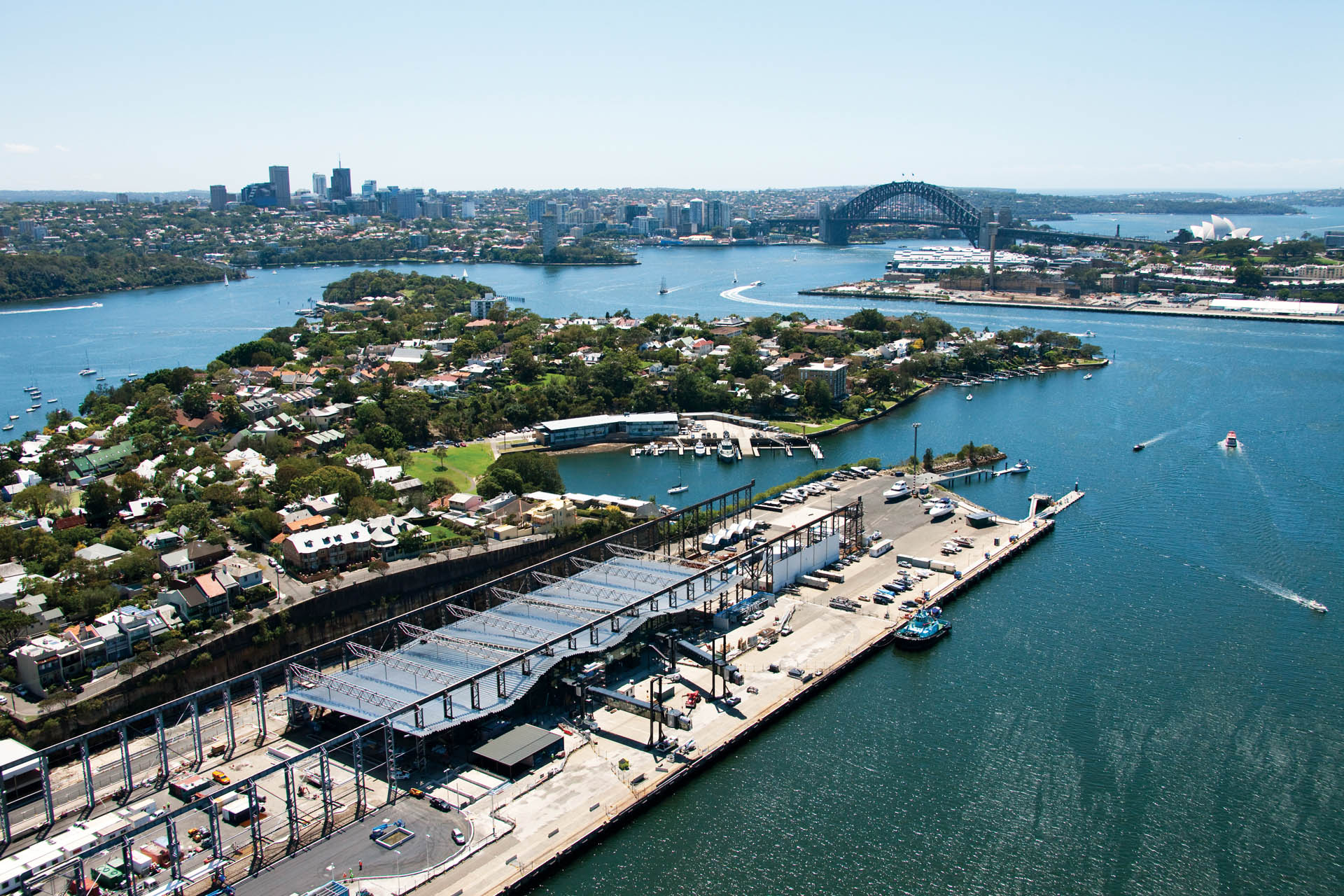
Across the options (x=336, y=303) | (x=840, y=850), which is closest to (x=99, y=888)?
(x=840, y=850)

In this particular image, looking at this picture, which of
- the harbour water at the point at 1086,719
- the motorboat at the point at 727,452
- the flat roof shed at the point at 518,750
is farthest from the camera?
the motorboat at the point at 727,452

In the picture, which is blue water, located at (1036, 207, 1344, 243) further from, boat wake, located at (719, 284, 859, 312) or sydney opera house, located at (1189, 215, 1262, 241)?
boat wake, located at (719, 284, 859, 312)

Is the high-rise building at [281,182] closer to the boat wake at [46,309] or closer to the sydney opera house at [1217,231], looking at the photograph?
the boat wake at [46,309]

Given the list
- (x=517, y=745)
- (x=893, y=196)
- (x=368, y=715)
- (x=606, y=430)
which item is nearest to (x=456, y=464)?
(x=606, y=430)

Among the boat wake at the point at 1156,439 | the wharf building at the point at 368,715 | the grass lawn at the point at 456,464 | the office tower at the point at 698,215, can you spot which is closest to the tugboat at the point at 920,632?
the wharf building at the point at 368,715

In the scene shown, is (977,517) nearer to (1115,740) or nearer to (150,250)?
(1115,740)
